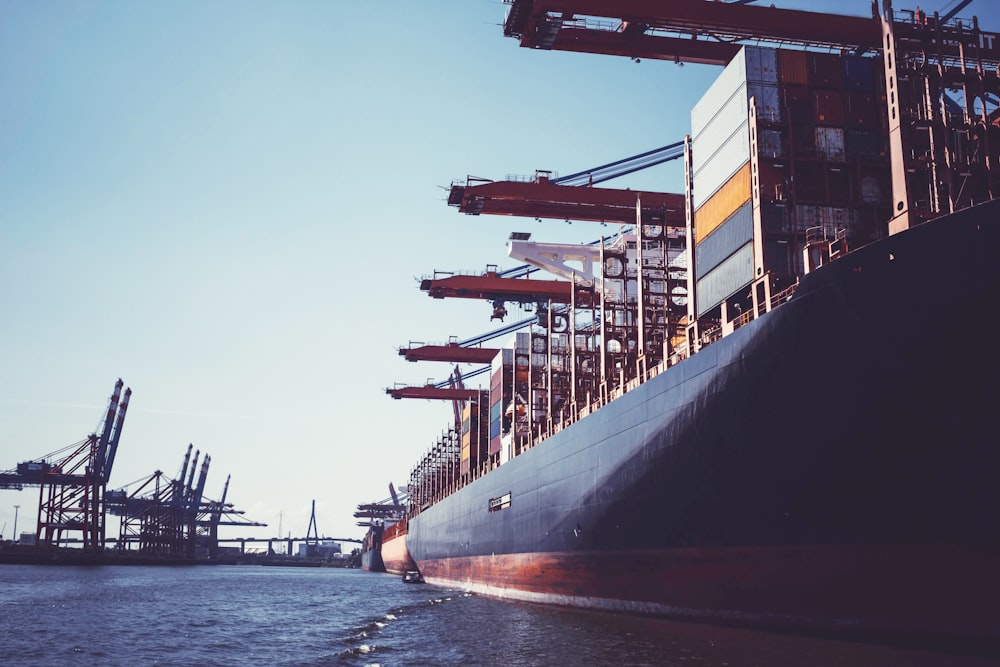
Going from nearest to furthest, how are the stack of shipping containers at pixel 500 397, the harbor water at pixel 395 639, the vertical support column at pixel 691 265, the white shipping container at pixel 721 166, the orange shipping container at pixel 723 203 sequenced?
the harbor water at pixel 395 639, the orange shipping container at pixel 723 203, the white shipping container at pixel 721 166, the vertical support column at pixel 691 265, the stack of shipping containers at pixel 500 397

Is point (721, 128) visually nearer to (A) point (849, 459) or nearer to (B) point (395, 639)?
(A) point (849, 459)

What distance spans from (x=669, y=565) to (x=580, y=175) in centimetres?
1735

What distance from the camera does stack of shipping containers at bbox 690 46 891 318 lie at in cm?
1869

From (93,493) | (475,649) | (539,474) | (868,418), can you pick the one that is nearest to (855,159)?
(868,418)

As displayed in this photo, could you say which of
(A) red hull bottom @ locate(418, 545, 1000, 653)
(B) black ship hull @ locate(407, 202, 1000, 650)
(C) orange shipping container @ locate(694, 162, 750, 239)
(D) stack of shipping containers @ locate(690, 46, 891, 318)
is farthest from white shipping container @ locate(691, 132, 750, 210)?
(A) red hull bottom @ locate(418, 545, 1000, 653)

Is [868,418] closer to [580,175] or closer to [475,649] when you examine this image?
[475,649]

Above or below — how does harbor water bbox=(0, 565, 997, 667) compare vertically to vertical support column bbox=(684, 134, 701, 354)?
below

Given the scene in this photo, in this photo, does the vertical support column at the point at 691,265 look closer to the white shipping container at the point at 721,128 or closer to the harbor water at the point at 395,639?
the white shipping container at the point at 721,128

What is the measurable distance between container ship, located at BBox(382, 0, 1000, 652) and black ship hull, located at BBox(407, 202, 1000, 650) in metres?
0.04

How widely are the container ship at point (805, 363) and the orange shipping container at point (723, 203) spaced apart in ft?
0.26

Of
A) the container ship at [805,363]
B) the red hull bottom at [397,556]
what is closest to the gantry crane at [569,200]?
the container ship at [805,363]

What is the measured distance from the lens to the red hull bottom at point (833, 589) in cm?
1280

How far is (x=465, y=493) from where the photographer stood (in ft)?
149

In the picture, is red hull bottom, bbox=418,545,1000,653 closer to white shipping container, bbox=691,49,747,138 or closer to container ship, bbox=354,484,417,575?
white shipping container, bbox=691,49,747,138
